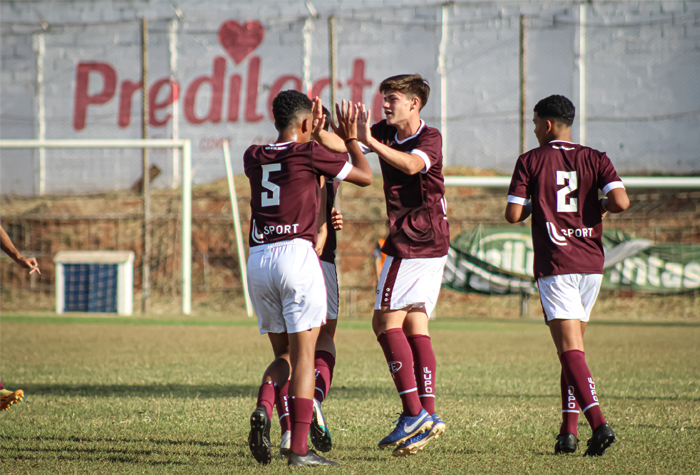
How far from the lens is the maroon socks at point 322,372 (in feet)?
14.2

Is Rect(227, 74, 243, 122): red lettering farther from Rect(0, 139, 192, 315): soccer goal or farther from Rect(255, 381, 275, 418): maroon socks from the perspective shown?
Rect(255, 381, 275, 418): maroon socks

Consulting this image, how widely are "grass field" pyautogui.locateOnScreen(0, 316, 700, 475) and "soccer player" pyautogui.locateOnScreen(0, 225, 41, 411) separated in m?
0.18

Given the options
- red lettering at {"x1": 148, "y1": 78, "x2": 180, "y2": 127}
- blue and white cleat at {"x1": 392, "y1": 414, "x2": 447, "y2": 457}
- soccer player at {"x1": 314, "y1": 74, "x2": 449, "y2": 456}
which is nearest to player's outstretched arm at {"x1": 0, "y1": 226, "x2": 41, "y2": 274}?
soccer player at {"x1": 314, "y1": 74, "x2": 449, "y2": 456}

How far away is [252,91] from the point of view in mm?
21328

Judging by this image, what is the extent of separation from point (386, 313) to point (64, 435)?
2.06 m

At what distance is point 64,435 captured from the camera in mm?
4539

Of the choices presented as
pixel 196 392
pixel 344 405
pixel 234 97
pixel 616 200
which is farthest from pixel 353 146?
pixel 234 97

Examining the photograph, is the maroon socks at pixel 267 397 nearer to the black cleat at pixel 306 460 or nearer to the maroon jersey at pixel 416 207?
the black cleat at pixel 306 460

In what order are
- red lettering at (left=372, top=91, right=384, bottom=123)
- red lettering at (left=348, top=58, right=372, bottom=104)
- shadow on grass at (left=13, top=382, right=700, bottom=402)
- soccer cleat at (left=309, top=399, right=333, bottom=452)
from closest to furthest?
soccer cleat at (left=309, top=399, right=333, bottom=452), shadow on grass at (left=13, top=382, right=700, bottom=402), red lettering at (left=348, top=58, right=372, bottom=104), red lettering at (left=372, top=91, right=384, bottom=123)

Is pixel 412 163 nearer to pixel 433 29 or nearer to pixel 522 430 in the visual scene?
pixel 522 430

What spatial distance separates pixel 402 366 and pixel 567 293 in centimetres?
98

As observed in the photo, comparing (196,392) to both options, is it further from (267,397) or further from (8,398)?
(267,397)

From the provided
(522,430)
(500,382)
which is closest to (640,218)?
(500,382)

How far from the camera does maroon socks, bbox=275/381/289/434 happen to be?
3920 millimetres
